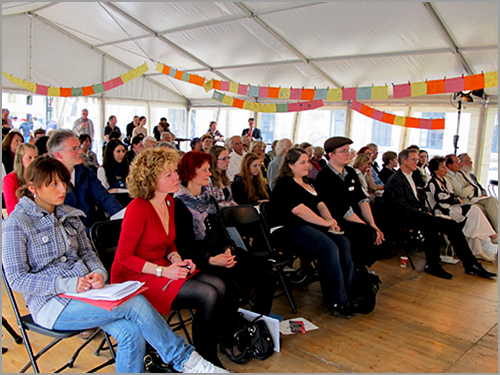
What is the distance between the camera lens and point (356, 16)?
23.2 ft

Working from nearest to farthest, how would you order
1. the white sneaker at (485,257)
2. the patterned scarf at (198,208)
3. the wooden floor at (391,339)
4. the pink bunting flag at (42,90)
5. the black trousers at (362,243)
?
1. the wooden floor at (391,339)
2. the patterned scarf at (198,208)
3. the black trousers at (362,243)
4. the white sneaker at (485,257)
5. the pink bunting flag at (42,90)

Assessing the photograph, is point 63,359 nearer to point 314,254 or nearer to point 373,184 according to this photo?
point 314,254

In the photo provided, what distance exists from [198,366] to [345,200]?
228cm

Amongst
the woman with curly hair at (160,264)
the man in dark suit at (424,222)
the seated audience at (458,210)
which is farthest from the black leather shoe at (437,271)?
the woman with curly hair at (160,264)

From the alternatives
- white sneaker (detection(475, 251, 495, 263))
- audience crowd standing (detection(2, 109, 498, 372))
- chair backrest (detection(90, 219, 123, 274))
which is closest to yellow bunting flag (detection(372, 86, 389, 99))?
audience crowd standing (detection(2, 109, 498, 372))

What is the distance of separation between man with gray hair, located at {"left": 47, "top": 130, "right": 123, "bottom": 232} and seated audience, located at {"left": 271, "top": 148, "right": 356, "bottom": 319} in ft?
4.47

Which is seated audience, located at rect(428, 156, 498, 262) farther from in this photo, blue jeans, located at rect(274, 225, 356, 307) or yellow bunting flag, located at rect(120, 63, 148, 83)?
yellow bunting flag, located at rect(120, 63, 148, 83)

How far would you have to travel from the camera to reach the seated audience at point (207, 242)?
2.52 m

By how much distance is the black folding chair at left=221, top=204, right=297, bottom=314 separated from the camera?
317cm

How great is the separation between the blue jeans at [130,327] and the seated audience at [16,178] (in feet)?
2.95

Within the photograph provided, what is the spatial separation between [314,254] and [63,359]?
6.22 ft

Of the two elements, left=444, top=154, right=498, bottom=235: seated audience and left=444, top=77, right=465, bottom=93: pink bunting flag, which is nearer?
left=444, top=77, right=465, bottom=93: pink bunting flag

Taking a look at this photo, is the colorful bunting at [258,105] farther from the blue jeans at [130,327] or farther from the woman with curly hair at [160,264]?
the blue jeans at [130,327]

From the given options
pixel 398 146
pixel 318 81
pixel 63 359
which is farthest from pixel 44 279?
pixel 398 146
